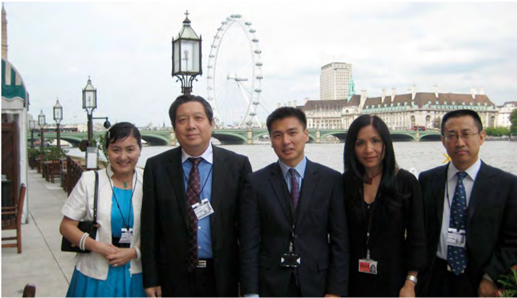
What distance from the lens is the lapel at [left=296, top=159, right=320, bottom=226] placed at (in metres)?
2.66

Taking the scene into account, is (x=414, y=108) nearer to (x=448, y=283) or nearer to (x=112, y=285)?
(x=448, y=283)

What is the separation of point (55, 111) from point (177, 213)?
64.6 ft

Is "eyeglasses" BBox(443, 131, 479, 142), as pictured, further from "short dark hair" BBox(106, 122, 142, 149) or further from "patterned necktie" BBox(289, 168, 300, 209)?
"short dark hair" BBox(106, 122, 142, 149)

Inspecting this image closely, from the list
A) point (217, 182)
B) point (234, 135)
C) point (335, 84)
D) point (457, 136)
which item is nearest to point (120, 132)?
point (217, 182)

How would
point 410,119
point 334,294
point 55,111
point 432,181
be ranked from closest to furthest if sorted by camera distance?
point 334,294
point 432,181
point 55,111
point 410,119

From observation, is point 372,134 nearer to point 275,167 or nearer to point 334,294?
point 275,167

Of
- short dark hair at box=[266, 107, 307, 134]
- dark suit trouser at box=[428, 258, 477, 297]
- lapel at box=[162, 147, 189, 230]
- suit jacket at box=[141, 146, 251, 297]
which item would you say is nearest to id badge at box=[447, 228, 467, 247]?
dark suit trouser at box=[428, 258, 477, 297]

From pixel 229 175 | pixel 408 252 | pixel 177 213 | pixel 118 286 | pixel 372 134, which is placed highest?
pixel 372 134

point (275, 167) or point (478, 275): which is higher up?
point (275, 167)

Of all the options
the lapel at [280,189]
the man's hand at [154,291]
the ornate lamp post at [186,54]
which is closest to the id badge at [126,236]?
the man's hand at [154,291]

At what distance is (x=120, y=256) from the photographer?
2.78 metres

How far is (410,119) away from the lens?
67.1 meters

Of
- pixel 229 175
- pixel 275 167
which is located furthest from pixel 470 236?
pixel 229 175

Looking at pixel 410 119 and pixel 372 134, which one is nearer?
pixel 372 134
